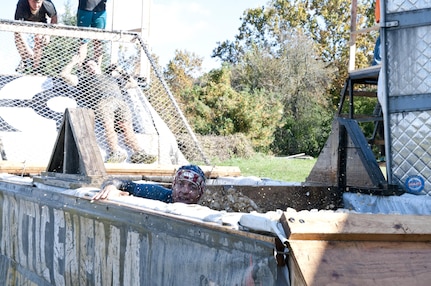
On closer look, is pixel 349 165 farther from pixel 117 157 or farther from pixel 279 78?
pixel 279 78

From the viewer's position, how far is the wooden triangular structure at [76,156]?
205 inches

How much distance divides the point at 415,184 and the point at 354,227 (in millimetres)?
3806

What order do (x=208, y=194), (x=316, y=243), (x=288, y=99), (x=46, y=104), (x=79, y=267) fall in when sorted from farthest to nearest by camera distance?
(x=288, y=99) → (x=46, y=104) → (x=208, y=194) → (x=79, y=267) → (x=316, y=243)

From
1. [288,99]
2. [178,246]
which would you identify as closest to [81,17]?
[178,246]

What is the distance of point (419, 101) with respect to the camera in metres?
7.10

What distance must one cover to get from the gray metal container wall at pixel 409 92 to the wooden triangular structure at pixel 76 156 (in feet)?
9.73

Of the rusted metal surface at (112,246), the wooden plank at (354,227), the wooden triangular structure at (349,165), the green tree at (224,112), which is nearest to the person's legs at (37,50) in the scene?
the rusted metal surface at (112,246)

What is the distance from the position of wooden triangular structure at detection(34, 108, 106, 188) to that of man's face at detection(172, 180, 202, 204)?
54 centimetres

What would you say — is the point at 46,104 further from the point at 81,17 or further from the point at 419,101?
the point at 419,101

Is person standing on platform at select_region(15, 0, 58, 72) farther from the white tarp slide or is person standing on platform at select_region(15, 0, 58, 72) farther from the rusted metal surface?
the rusted metal surface

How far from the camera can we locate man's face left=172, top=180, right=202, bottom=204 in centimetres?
527

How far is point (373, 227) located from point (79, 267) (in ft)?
8.16

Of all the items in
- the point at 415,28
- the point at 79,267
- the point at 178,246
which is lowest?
the point at 79,267

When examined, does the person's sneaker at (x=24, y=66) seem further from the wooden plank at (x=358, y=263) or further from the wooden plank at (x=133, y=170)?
the wooden plank at (x=358, y=263)
